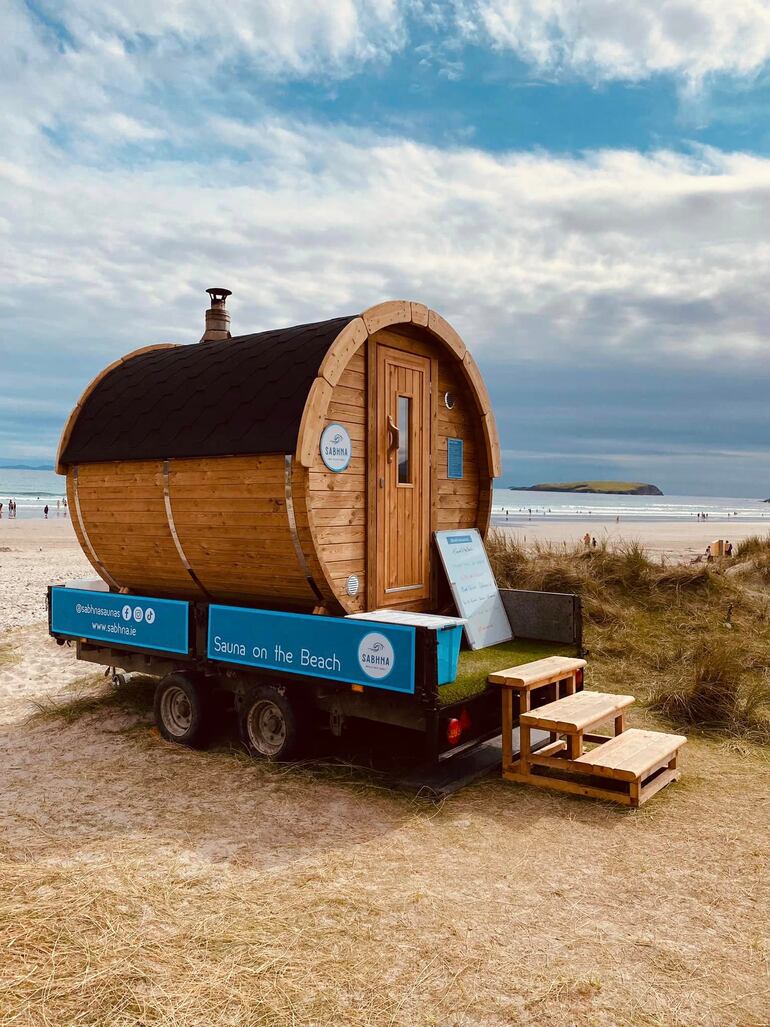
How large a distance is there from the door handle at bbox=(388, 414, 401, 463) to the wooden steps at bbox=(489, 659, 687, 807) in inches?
91.5

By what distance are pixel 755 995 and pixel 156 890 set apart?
10.4 feet

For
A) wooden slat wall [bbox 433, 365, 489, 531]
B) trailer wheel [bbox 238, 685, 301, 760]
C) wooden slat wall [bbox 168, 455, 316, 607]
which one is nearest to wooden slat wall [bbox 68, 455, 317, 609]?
wooden slat wall [bbox 168, 455, 316, 607]

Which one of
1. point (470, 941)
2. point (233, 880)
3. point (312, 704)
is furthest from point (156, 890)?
point (312, 704)

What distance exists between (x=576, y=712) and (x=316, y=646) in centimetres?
216

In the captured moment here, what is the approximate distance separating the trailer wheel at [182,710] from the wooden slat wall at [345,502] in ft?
5.80

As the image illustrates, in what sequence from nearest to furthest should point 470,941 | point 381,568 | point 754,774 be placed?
point 470,941 < point 754,774 < point 381,568

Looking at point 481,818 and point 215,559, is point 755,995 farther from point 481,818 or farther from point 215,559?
point 215,559

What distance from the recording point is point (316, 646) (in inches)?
257

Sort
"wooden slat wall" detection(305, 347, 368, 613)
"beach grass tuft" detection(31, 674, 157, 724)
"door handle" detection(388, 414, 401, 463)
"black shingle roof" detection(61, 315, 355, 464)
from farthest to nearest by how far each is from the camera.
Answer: "beach grass tuft" detection(31, 674, 157, 724), "door handle" detection(388, 414, 401, 463), "black shingle roof" detection(61, 315, 355, 464), "wooden slat wall" detection(305, 347, 368, 613)

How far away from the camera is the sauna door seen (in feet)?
24.8

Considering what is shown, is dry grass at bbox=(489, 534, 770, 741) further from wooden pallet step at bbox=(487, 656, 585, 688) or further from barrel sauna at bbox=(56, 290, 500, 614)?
barrel sauna at bbox=(56, 290, 500, 614)

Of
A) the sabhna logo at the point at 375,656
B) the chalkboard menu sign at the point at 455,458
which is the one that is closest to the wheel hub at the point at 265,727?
the sabhna logo at the point at 375,656

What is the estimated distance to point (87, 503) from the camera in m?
8.45

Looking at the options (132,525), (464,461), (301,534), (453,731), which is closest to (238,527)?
(301,534)
